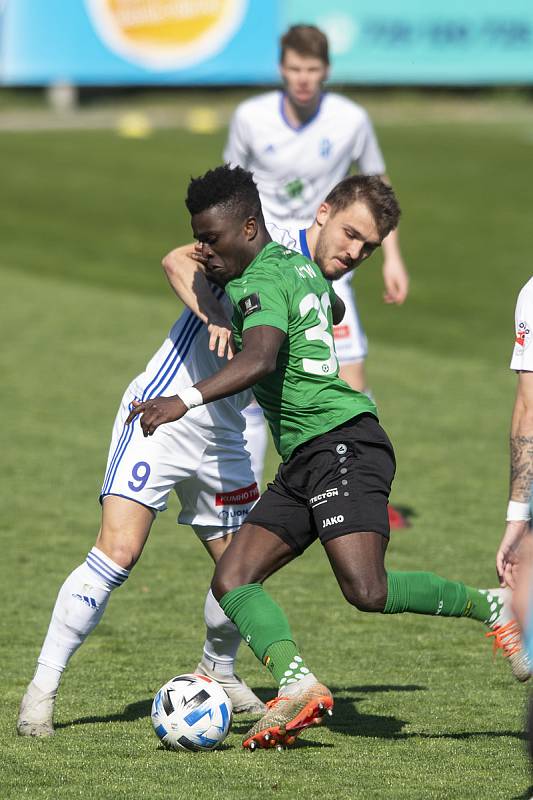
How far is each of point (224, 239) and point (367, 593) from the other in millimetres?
1326

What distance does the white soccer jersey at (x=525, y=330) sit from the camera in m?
4.84

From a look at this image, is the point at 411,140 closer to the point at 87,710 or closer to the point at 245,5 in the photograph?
the point at 245,5

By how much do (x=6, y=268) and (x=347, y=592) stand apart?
1437cm

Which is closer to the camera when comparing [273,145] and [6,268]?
[273,145]

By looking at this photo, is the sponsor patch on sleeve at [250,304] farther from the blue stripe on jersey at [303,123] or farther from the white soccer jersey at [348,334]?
the blue stripe on jersey at [303,123]

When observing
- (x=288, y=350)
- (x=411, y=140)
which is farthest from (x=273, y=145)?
(x=411, y=140)

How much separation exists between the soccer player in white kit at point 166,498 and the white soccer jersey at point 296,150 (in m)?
3.27

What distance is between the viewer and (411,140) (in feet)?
91.9

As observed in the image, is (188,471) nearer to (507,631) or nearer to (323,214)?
(323,214)

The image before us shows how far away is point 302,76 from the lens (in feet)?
27.8

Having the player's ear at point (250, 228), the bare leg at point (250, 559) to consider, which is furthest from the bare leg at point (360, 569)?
the player's ear at point (250, 228)

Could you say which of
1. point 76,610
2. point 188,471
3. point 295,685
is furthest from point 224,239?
point 295,685

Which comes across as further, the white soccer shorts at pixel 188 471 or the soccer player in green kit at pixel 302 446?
the white soccer shorts at pixel 188 471

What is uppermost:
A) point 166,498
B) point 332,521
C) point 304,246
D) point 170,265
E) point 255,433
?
point 304,246
